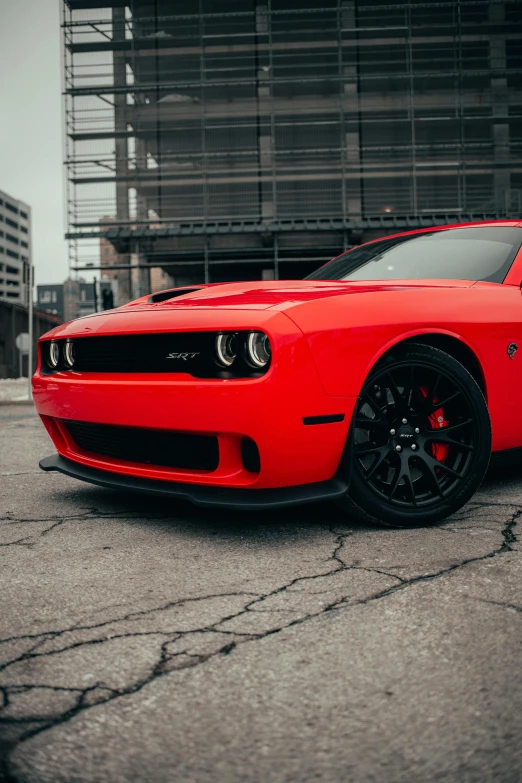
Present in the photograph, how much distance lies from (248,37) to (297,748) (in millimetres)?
27992

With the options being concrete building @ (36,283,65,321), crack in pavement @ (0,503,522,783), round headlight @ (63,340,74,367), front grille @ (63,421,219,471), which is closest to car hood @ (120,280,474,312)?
round headlight @ (63,340,74,367)

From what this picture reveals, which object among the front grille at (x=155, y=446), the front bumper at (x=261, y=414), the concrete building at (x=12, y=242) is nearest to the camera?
the front bumper at (x=261, y=414)

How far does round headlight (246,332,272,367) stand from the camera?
2721 mm

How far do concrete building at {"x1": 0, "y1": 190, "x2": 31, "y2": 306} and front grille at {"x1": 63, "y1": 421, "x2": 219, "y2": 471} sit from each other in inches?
4527

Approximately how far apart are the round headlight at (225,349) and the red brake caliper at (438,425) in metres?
0.82

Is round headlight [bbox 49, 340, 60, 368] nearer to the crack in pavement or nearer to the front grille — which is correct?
the front grille

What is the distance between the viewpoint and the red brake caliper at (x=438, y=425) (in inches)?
123

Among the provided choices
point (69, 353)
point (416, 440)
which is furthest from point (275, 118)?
point (416, 440)

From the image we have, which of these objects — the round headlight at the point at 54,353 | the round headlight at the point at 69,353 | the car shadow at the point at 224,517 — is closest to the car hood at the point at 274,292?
the round headlight at the point at 69,353

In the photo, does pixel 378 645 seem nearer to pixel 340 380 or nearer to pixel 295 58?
pixel 340 380

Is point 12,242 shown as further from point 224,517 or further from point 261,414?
point 261,414

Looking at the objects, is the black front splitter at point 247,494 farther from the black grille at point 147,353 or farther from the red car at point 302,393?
the black grille at point 147,353

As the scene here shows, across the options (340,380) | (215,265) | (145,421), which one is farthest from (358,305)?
(215,265)

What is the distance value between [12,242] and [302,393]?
137212mm
